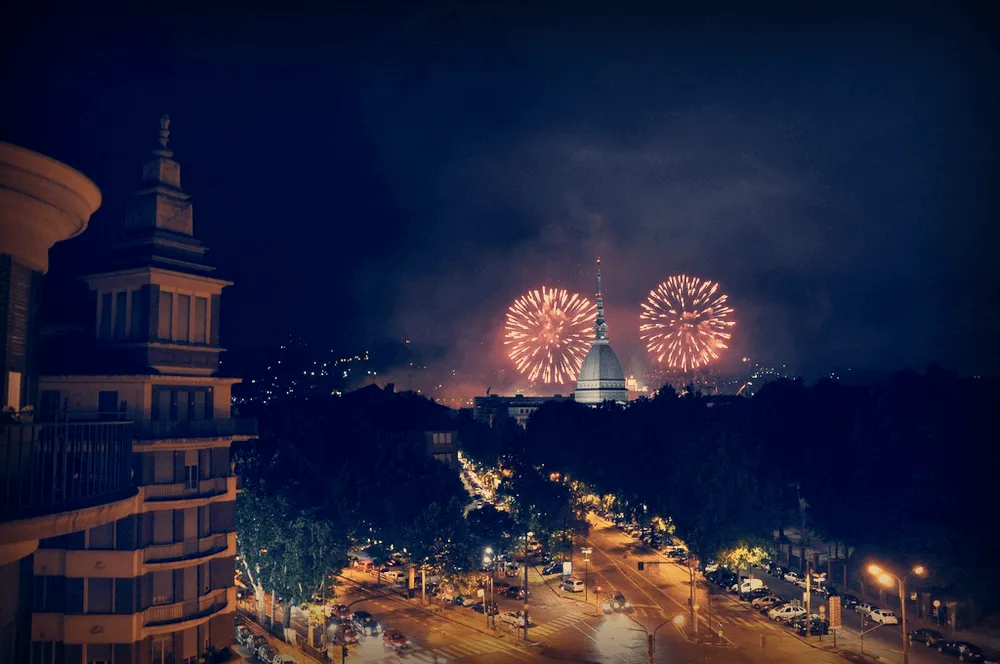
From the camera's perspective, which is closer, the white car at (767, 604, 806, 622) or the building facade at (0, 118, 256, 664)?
the building facade at (0, 118, 256, 664)

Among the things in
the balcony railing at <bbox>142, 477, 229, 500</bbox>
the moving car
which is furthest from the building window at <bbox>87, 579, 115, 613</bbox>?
the moving car

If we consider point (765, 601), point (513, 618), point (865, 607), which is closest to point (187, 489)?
point (513, 618)

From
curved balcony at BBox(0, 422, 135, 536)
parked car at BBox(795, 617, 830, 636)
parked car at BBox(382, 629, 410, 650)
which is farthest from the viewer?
parked car at BBox(795, 617, 830, 636)

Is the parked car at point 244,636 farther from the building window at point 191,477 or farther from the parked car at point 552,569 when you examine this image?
the parked car at point 552,569

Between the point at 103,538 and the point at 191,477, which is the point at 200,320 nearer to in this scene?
the point at 191,477

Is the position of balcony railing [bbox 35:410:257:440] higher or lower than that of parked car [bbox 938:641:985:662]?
higher

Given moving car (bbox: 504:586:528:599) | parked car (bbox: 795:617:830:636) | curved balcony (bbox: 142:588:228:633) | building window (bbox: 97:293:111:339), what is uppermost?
building window (bbox: 97:293:111:339)

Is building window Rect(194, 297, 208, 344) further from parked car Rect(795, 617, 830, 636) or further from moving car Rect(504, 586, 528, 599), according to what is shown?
parked car Rect(795, 617, 830, 636)

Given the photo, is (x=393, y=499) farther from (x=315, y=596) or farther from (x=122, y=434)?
(x=122, y=434)
